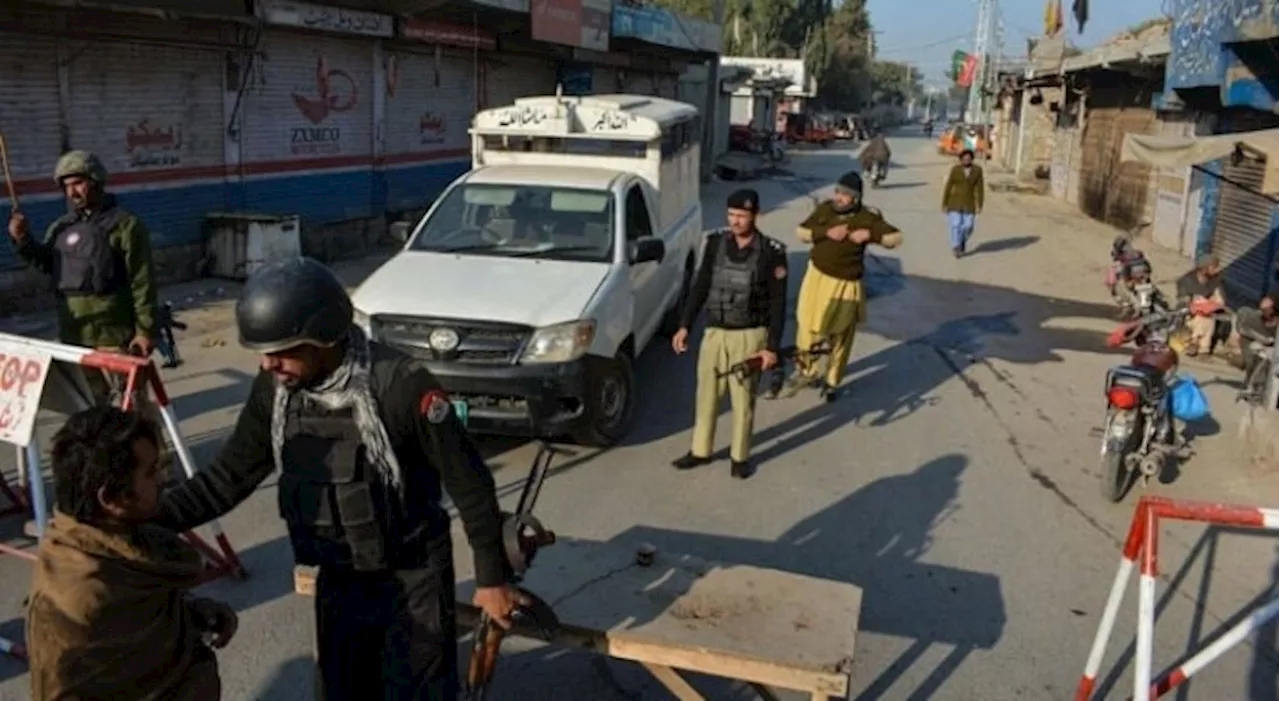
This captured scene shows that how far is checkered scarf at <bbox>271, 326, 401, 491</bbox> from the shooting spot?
2842mm

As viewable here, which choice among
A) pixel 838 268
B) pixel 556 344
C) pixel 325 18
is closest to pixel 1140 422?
pixel 838 268

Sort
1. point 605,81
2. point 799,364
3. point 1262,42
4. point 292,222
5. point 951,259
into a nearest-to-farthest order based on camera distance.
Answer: point 799,364 → point 292,222 → point 1262,42 → point 951,259 → point 605,81

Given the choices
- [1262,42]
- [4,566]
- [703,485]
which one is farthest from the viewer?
[1262,42]

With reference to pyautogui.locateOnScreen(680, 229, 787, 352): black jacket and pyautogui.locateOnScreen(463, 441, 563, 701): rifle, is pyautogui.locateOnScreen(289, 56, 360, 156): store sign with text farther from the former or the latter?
pyautogui.locateOnScreen(463, 441, 563, 701): rifle

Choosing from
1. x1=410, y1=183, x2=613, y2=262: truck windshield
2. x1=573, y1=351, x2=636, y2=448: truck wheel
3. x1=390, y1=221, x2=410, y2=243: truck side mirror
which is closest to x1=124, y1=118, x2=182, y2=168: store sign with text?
x1=390, y1=221, x2=410, y2=243: truck side mirror

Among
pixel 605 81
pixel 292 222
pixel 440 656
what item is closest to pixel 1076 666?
pixel 440 656

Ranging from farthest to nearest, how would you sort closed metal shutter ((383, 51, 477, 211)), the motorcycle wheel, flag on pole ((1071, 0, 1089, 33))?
1. flag on pole ((1071, 0, 1089, 33))
2. closed metal shutter ((383, 51, 477, 211))
3. the motorcycle wheel

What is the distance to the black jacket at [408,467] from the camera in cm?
288

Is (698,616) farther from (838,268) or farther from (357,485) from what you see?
(838,268)

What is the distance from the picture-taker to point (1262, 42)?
1502cm

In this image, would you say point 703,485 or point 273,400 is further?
point 703,485

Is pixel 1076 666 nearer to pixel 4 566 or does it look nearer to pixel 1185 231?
pixel 4 566

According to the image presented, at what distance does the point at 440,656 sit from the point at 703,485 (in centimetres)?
404

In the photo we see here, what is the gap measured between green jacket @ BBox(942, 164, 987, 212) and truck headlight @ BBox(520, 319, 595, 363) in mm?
12232
